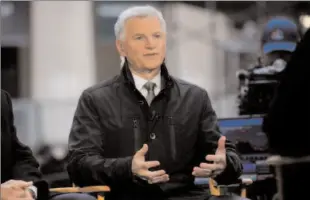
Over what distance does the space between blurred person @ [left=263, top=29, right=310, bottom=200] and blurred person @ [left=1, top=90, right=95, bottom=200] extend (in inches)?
35.6

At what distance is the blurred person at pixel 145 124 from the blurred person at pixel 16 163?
7.2 inches

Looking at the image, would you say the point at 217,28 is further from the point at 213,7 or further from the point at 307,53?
the point at 307,53

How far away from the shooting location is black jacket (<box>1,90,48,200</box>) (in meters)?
2.88

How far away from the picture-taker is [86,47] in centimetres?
951

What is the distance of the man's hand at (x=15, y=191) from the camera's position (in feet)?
8.46

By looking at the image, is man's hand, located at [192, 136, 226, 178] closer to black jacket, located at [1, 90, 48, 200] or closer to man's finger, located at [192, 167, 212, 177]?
man's finger, located at [192, 167, 212, 177]

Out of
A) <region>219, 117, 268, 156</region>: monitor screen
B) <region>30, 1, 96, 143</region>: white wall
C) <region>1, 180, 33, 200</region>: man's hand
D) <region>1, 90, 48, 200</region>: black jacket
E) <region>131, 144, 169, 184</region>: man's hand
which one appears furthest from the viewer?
<region>30, 1, 96, 143</region>: white wall

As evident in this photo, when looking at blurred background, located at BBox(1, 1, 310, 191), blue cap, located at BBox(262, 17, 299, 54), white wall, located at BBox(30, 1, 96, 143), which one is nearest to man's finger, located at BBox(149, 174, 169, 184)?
blue cap, located at BBox(262, 17, 299, 54)

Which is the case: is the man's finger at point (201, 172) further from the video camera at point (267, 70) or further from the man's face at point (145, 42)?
the video camera at point (267, 70)

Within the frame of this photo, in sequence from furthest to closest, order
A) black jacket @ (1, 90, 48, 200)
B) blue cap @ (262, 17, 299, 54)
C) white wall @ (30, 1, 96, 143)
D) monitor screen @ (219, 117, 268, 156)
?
white wall @ (30, 1, 96, 143)
blue cap @ (262, 17, 299, 54)
monitor screen @ (219, 117, 268, 156)
black jacket @ (1, 90, 48, 200)

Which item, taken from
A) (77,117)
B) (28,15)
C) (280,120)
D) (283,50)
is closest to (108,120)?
(77,117)

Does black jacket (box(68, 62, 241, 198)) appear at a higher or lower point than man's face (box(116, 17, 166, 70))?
lower

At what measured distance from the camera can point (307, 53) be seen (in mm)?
→ 2254

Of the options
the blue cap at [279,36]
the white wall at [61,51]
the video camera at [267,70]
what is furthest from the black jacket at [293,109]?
A: the white wall at [61,51]
